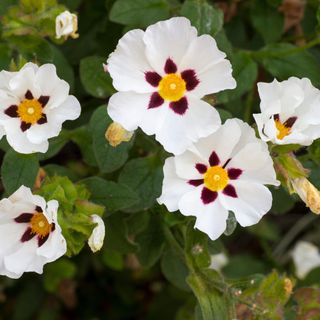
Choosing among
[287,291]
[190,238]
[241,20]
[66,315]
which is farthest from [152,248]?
[66,315]

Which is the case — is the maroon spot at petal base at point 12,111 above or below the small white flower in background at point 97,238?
above

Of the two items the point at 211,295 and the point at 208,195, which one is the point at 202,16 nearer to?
the point at 208,195

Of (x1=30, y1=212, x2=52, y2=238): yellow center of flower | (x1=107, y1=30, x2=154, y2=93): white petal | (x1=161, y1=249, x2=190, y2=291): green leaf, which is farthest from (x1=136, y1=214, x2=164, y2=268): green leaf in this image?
(x1=107, y1=30, x2=154, y2=93): white petal

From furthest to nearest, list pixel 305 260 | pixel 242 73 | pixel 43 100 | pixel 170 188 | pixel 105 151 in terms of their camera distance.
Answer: pixel 305 260 < pixel 242 73 < pixel 105 151 < pixel 43 100 < pixel 170 188

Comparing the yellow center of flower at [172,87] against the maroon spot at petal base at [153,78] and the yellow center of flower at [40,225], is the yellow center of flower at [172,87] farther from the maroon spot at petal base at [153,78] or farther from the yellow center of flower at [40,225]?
the yellow center of flower at [40,225]

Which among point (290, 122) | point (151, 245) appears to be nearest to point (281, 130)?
point (290, 122)

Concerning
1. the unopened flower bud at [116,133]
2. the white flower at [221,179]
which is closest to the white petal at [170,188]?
the white flower at [221,179]

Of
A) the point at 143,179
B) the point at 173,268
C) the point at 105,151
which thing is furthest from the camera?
the point at 173,268

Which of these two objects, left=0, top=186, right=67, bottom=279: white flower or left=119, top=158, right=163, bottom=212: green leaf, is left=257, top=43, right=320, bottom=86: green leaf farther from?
left=0, top=186, right=67, bottom=279: white flower
